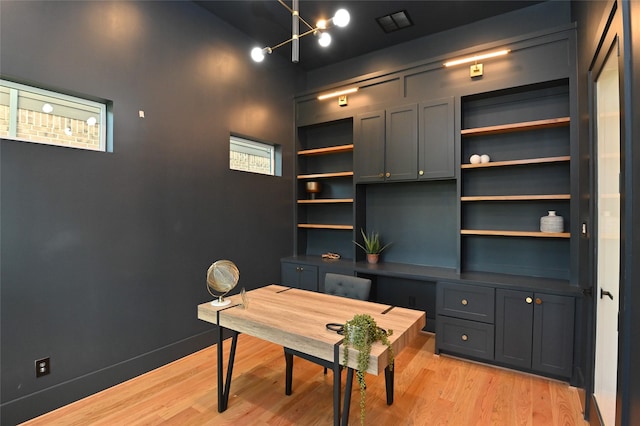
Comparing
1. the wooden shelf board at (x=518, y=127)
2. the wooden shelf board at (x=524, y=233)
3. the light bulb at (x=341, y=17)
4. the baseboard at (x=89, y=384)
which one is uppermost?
the light bulb at (x=341, y=17)

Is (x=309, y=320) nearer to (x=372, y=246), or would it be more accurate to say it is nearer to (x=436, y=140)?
(x=372, y=246)

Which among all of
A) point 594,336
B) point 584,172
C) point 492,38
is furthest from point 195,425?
point 492,38

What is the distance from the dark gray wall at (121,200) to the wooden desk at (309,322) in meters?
0.93

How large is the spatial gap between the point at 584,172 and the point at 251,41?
3.54 metres

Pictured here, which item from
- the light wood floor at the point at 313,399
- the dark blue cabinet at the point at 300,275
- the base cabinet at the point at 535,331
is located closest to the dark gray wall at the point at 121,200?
the light wood floor at the point at 313,399

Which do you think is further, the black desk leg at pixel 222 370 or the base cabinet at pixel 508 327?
the base cabinet at pixel 508 327

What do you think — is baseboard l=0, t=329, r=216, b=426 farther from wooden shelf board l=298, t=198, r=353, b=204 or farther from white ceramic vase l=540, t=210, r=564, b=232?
white ceramic vase l=540, t=210, r=564, b=232

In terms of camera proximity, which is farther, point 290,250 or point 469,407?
point 290,250

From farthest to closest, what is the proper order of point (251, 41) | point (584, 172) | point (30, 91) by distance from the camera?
1. point (251, 41)
2. point (584, 172)
3. point (30, 91)

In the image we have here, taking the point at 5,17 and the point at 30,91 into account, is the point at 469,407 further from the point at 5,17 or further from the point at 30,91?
the point at 5,17

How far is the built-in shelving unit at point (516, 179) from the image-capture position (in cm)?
285

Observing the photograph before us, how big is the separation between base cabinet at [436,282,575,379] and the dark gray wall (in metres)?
2.19

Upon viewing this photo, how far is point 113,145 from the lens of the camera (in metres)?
2.42

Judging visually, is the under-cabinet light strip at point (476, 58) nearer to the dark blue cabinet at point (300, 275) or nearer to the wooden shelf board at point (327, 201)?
the wooden shelf board at point (327, 201)
